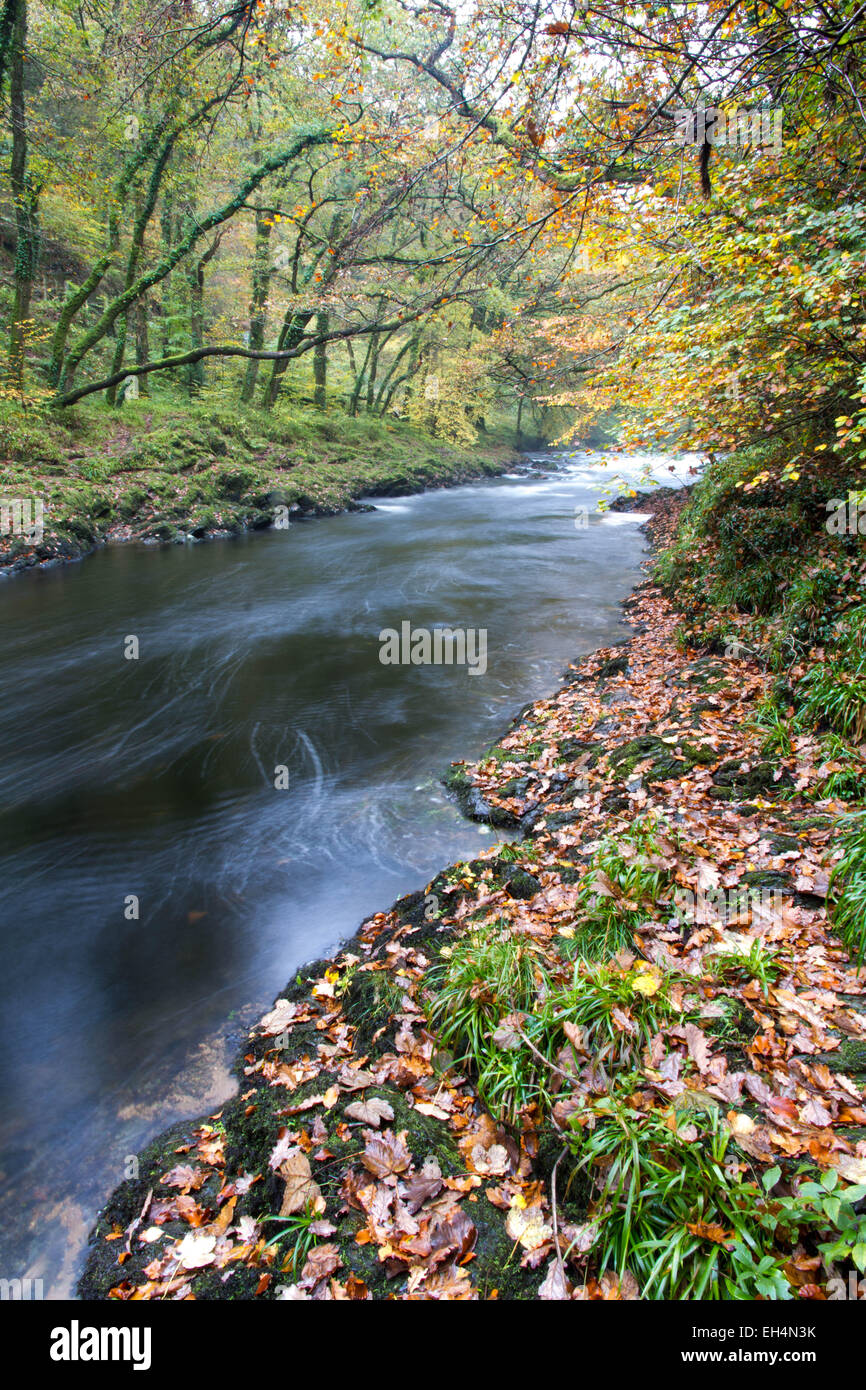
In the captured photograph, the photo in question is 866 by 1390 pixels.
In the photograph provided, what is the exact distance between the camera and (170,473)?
20.7m

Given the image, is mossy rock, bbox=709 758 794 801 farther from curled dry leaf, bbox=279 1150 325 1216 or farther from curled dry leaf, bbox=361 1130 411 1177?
curled dry leaf, bbox=279 1150 325 1216

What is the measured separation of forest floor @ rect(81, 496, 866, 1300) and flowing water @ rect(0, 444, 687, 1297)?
53 cm

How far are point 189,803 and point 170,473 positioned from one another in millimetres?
17457

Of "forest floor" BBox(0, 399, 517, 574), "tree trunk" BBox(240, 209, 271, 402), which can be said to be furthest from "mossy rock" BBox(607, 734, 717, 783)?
"tree trunk" BBox(240, 209, 271, 402)

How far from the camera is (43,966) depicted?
4.83 m

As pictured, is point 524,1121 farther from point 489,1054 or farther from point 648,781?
point 648,781

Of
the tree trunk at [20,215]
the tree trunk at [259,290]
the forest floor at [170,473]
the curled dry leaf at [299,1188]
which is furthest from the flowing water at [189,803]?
the tree trunk at [259,290]

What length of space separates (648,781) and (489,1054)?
2930mm

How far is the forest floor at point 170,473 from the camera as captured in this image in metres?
16.6

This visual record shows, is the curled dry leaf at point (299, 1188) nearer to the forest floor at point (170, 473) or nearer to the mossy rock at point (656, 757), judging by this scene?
the mossy rock at point (656, 757)

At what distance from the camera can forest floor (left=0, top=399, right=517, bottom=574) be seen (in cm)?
1662

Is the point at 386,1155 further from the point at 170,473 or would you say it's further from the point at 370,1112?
the point at 170,473

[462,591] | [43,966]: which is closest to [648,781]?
[43,966]

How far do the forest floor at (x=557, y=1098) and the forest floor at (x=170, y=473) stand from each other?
1589 centimetres
